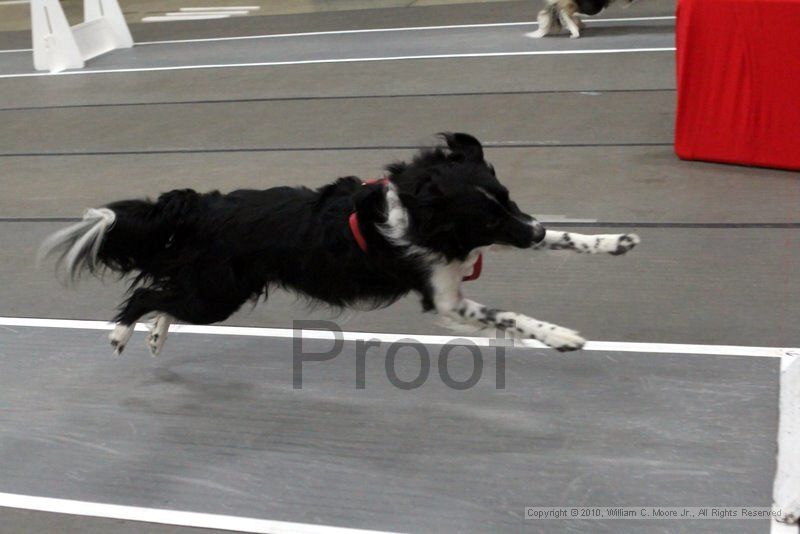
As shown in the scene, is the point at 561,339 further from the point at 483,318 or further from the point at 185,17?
the point at 185,17

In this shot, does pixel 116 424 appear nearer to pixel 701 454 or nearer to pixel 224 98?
pixel 701 454

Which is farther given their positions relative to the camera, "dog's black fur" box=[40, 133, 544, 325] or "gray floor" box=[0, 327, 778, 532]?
"dog's black fur" box=[40, 133, 544, 325]

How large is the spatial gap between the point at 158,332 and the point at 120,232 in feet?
1.90

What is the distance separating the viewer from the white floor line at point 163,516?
3008 mm

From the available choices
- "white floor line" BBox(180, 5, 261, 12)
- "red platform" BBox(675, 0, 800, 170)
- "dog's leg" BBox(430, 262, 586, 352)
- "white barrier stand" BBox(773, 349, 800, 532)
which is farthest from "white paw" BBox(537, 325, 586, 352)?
"white floor line" BBox(180, 5, 261, 12)

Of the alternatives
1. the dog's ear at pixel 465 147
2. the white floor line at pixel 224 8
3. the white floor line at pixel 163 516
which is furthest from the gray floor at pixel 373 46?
the white floor line at pixel 163 516

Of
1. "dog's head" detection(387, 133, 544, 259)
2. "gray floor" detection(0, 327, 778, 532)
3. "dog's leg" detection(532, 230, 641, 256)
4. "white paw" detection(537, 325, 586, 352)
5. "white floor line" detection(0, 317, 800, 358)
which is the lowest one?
"gray floor" detection(0, 327, 778, 532)

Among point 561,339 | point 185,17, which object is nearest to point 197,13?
point 185,17

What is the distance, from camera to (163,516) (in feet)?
10.3

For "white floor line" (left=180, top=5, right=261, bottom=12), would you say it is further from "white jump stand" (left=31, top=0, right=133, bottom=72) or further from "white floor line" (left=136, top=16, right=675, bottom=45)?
"white jump stand" (left=31, top=0, right=133, bottom=72)

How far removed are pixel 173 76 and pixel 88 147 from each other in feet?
7.29

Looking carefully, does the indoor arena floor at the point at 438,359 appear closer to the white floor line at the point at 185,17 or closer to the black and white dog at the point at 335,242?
the black and white dog at the point at 335,242

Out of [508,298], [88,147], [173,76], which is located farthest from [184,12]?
[508,298]

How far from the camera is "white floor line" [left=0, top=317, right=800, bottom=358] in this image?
3.73 m
